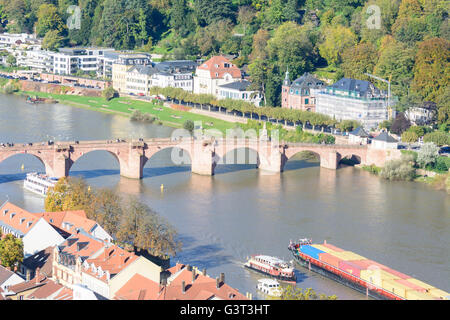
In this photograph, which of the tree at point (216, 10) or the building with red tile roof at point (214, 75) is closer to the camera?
the building with red tile roof at point (214, 75)

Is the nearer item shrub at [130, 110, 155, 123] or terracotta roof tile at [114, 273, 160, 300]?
terracotta roof tile at [114, 273, 160, 300]

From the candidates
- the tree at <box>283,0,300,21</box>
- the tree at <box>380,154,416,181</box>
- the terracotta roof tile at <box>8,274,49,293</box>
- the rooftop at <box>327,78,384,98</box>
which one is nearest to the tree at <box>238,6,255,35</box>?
the tree at <box>283,0,300,21</box>

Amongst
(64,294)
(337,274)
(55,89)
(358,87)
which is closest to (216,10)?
(55,89)

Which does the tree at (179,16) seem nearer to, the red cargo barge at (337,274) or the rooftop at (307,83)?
the rooftop at (307,83)

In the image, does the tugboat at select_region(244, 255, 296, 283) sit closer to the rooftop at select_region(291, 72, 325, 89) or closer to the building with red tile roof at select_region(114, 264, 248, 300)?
the building with red tile roof at select_region(114, 264, 248, 300)

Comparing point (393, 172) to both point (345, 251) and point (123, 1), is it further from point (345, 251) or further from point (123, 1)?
point (123, 1)

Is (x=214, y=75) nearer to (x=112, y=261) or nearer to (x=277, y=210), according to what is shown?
(x=277, y=210)

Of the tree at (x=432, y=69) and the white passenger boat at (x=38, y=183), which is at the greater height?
the tree at (x=432, y=69)

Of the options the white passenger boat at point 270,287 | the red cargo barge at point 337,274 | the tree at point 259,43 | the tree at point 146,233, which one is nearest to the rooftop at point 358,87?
the tree at point 259,43
